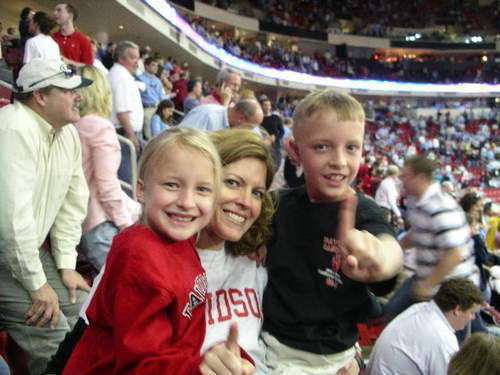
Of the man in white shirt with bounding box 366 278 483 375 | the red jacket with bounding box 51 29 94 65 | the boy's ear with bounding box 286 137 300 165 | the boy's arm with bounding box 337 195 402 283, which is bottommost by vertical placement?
the man in white shirt with bounding box 366 278 483 375

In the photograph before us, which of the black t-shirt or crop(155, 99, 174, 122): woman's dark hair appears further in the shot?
crop(155, 99, 174, 122): woman's dark hair

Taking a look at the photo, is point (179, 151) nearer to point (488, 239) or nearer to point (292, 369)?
point (292, 369)

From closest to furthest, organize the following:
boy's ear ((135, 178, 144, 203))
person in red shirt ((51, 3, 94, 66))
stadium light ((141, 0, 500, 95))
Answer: boy's ear ((135, 178, 144, 203))
person in red shirt ((51, 3, 94, 66))
stadium light ((141, 0, 500, 95))

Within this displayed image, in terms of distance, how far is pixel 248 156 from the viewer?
51.0 inches

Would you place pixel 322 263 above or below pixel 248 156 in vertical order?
below

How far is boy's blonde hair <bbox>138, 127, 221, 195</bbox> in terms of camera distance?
1162mm

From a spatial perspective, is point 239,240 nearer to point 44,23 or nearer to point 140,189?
point 140,189

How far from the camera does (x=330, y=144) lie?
1241 millimetres

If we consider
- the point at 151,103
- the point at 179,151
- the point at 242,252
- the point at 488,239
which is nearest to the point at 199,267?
the point at 242,252

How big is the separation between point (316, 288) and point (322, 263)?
0.07 metres

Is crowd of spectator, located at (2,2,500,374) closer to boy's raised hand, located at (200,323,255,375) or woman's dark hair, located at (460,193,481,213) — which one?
boy's raised hand, located at (200,323,255,375)

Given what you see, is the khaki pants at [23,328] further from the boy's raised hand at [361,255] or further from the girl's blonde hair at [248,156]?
the boy's raised hand at [361,255]

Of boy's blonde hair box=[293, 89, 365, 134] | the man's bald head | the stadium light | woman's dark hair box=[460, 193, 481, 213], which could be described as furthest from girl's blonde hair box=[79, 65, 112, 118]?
the stadium light

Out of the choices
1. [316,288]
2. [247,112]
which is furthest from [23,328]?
[247,112]
